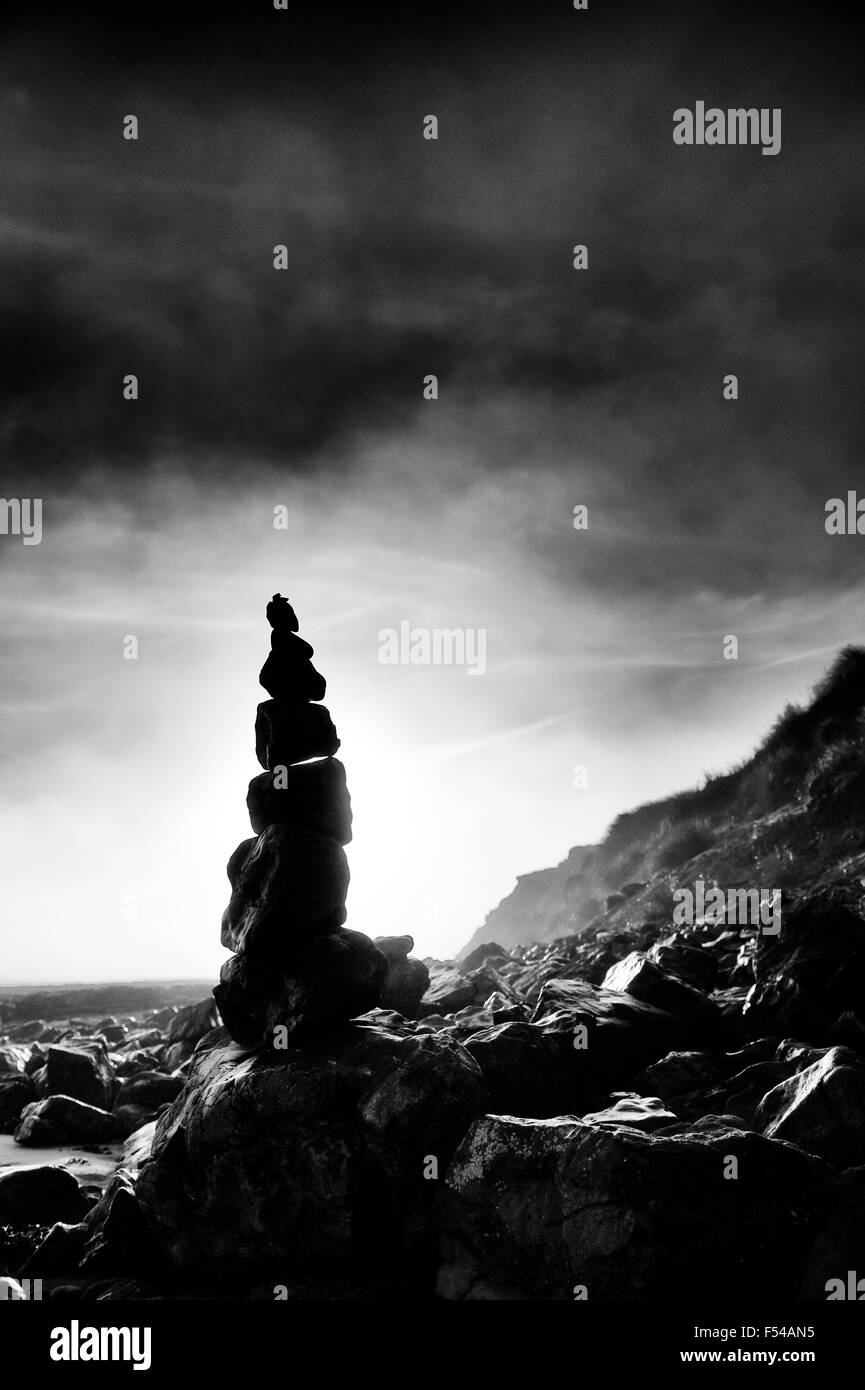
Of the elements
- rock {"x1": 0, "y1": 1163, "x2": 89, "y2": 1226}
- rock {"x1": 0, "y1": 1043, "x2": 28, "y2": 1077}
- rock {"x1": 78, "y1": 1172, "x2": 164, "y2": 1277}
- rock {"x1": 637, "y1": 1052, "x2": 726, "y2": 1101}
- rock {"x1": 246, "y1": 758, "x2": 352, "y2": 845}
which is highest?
rock {"x1": 246, "y1": 758, "x2": 352, "y2": 845}

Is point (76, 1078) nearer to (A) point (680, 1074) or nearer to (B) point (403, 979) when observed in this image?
(B) point (403, 979)

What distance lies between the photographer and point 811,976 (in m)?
17.7

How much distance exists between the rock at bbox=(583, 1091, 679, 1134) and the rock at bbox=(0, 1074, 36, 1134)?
20.4m

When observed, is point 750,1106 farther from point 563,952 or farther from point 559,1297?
point 563,952

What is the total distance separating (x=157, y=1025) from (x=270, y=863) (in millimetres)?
57823

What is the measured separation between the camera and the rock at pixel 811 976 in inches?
678

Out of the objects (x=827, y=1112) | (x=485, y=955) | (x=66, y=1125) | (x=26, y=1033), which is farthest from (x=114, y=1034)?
(x=827, y=1112)

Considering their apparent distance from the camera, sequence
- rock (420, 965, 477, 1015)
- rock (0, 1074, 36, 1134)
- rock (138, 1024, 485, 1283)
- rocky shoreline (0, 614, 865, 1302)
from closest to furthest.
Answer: rocky shoreline (0, 614, 865, 1302), rock (138, 1024, 485, 1283), rock (420, 965, 477, 1015), rock (0, 1074, 36, 1134)

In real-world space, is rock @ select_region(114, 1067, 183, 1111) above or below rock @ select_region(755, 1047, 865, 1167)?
below

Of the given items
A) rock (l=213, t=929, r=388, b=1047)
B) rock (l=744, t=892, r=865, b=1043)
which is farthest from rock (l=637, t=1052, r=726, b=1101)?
rock (l=213, t=929, r=388, b=1047)

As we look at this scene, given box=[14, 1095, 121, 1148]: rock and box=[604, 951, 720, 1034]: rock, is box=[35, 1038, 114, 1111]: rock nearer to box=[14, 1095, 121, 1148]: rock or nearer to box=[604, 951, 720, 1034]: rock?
box=[14, 1095, 121, 1148]: rock

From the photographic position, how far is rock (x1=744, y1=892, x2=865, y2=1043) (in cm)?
1722

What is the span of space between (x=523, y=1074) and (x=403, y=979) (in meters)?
8.49
